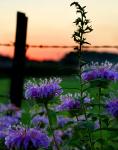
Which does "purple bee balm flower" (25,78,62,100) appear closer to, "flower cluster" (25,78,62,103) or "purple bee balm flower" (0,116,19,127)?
"flower cluster" (25,78,62,103)

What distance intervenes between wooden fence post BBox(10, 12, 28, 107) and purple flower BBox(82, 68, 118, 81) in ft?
14.9

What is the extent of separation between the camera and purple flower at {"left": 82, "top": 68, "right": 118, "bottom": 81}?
389cm

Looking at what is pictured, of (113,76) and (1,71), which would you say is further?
(1,71)

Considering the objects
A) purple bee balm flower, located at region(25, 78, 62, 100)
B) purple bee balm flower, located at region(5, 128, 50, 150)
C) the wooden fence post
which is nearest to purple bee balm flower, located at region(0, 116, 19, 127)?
purple bee balm flower, located at region(25, 78, 62, 100)

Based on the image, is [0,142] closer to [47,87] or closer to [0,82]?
→ [47,87]

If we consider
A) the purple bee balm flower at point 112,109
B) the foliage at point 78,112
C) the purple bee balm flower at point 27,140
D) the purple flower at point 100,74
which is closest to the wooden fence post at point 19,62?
the foliage at point 78,112

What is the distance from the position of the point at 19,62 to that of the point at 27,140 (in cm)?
512

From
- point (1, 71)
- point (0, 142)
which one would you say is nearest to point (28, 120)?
point (0, 142)

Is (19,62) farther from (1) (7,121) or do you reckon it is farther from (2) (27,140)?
(2) (27,140)

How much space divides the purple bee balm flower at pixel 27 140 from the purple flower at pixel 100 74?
557mm

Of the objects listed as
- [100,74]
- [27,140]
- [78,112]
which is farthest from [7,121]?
[27,140]

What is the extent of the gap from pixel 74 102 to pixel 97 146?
0.38m

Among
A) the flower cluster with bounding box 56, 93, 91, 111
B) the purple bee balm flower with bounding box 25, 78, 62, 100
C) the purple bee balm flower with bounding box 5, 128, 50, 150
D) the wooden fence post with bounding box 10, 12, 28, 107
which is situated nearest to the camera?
the purple bee balm flower with bounding box 5, 128, 50, 150

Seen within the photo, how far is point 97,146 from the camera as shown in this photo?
12.8 feet
